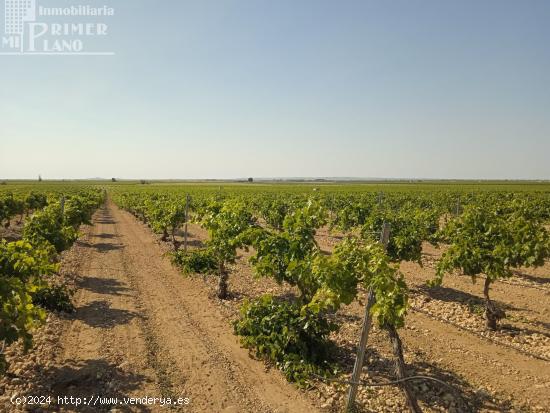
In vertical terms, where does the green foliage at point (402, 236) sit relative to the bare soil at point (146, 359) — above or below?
above

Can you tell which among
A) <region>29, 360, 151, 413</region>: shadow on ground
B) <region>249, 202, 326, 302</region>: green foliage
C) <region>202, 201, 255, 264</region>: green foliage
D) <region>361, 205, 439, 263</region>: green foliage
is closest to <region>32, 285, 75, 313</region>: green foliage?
<region>29, 360, 151, 413</region>: shadow on ground

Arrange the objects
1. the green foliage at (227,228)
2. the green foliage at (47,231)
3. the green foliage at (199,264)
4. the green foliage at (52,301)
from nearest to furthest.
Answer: the green foliage at (52,301) < the green foliage at (227,228) < the green foliage at (47,231) < the green foliage at (199,264)

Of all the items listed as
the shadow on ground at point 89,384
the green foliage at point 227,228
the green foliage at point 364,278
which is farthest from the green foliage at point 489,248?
the shadow on ground at point 89,384

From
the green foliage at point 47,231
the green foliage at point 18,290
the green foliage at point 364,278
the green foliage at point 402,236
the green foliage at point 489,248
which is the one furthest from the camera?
the green foliage at point 402,236

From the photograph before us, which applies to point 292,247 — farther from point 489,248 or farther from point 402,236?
point 402,236

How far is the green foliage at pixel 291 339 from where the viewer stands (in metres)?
6.94

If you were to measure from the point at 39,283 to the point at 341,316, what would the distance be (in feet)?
24.2

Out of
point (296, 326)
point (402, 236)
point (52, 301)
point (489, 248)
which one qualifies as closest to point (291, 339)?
point (296, 326)

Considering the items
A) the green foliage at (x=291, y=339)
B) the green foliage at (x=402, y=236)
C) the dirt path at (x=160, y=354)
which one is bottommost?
the dirt path at (x=160, y=354)

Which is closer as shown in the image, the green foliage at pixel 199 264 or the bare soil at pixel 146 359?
the bare soil at pixel 146 359

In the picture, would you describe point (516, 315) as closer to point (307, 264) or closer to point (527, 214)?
point (307, 264)

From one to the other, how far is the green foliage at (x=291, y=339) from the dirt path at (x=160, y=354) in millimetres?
292

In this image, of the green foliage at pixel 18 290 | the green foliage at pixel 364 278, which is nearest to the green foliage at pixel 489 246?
the green foliage at pixel 364 278

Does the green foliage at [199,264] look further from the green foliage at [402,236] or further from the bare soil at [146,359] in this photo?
the green foliage at [402,236]
